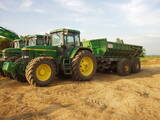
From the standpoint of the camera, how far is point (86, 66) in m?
9.42

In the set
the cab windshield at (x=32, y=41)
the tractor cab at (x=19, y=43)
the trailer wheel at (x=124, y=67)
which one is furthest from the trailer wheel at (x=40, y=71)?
the trailer wheel at (x=124, y=67)

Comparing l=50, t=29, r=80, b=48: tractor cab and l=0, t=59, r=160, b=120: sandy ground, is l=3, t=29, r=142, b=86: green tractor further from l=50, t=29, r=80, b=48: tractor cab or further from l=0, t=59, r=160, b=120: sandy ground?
l=0, t=59, r=160, b=120: sandy ground

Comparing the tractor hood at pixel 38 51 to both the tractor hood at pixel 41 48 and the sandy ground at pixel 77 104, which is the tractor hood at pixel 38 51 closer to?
the tractor hood at pixel 41 48

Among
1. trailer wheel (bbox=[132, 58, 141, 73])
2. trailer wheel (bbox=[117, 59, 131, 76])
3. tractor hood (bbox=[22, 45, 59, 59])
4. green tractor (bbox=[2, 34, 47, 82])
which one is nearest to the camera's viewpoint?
tractor hood (bbox=[22, 45, 59, 59])

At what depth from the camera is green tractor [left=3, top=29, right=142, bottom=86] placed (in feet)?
24.6

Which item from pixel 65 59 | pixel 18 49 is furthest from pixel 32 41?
pixel 65 59

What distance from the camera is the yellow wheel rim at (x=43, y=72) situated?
7.43m

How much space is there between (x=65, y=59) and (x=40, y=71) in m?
1.65

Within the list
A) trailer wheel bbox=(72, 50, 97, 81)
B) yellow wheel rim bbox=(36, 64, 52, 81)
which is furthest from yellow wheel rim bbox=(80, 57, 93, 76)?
yellow wheel rim bbox=(36, 64, 52, 81)

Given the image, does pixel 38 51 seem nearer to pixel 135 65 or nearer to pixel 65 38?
pixel 65 38

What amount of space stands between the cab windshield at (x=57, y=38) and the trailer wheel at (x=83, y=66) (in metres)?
1.14

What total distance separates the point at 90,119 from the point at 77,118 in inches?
12.1

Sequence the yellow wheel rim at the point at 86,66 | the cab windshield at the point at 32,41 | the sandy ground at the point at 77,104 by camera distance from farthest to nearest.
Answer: the cab windshield at the point at 32,41, the yellow wheel rim at the point at 86,66, the sandy ground at the point at 77,104

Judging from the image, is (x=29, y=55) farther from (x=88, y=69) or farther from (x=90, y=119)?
(x=90, y=119)
